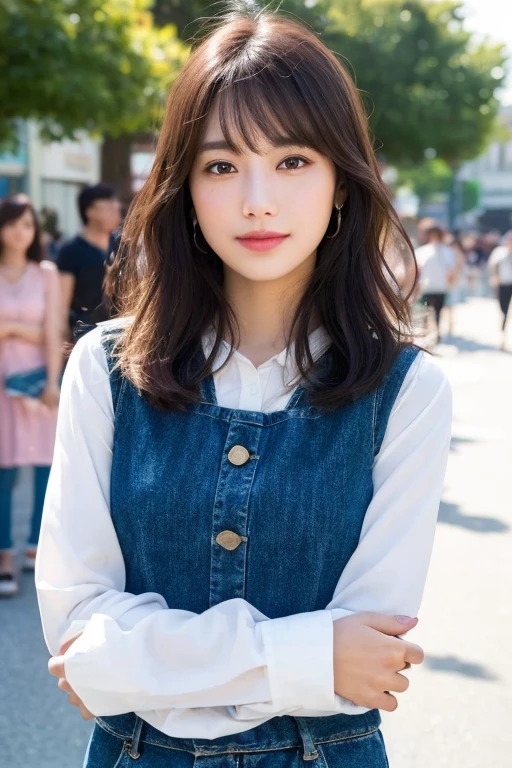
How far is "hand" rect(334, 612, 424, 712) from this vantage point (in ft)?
5.12

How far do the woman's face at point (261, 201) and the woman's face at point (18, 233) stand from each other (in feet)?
13.3

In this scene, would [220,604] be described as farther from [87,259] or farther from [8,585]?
[87,259]

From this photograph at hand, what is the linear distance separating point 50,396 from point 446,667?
240 cm

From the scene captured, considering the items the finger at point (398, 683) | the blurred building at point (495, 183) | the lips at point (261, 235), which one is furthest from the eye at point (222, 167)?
the blurred building at point (495, 183)

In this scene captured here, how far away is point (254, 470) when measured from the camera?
165 cm

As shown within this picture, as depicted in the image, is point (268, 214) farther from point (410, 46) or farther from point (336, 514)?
point (410, 46)

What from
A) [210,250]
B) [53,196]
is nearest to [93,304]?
[210,250]

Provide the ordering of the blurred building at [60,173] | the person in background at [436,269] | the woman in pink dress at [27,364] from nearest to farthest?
the woman in pink dress at [27,364] < the person in background at [436,269] < the blurred building at [60,173]

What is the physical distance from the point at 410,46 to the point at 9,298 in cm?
2742

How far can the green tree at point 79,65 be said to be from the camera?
10.1m

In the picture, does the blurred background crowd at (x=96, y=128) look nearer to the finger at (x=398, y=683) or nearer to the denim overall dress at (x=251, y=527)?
the denim overall dress at (x=251, y=527)

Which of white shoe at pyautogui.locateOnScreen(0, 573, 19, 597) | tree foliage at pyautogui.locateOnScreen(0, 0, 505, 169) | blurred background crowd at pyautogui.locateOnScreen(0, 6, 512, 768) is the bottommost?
white shoe at pyautogui.locateOnScreen(0, 573, 19, 597)

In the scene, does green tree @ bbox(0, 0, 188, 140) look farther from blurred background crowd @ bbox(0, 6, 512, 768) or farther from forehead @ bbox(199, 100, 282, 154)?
forehead @ bbox(199, 100, 282, 154)

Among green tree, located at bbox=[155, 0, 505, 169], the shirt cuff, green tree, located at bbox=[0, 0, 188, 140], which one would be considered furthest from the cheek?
green tree, located at bbox=[155, 0, 505, 169]
